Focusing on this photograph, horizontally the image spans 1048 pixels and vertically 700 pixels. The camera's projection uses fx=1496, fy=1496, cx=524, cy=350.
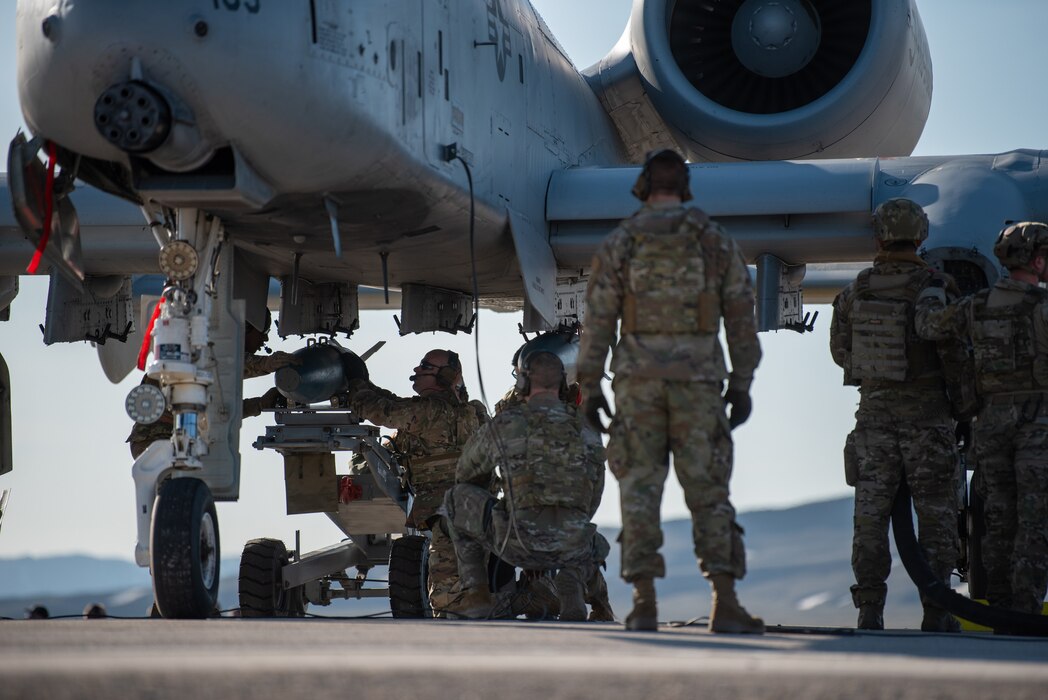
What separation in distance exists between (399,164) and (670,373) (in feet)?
8.12

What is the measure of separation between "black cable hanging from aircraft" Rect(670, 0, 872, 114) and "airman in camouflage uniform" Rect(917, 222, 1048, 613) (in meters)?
5.59

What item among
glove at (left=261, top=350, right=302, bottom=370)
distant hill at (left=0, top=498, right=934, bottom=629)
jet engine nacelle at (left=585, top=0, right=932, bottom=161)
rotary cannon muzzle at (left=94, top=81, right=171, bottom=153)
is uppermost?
jet engine nacelle at (left=585, top=0, right=932, bottom=161)

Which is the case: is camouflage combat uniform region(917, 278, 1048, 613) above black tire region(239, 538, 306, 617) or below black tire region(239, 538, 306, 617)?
above

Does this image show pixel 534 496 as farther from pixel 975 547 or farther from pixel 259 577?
pixel 259 577

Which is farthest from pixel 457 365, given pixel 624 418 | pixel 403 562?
pixel 624 418

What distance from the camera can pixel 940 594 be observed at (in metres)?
6.40

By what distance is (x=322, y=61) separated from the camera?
6.77m

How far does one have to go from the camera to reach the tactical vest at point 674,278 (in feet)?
18.0

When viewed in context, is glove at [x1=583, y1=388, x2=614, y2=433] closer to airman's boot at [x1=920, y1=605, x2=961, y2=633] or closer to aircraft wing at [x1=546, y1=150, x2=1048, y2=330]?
airman's boot at [x1=920, y1=605, x2=961, y2=633]

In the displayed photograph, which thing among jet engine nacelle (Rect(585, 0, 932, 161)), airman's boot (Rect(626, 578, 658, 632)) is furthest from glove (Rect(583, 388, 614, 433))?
jet engine nacelle (Rect(585, 0, 932, 161))

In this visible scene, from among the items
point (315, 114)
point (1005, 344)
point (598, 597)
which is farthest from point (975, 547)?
point (315, 114)

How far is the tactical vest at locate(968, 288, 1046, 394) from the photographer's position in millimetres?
A: 6590

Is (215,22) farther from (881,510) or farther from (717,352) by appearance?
(881,510)

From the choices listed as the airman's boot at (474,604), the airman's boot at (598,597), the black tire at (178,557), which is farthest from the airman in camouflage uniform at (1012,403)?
the black tire at (178,557)
